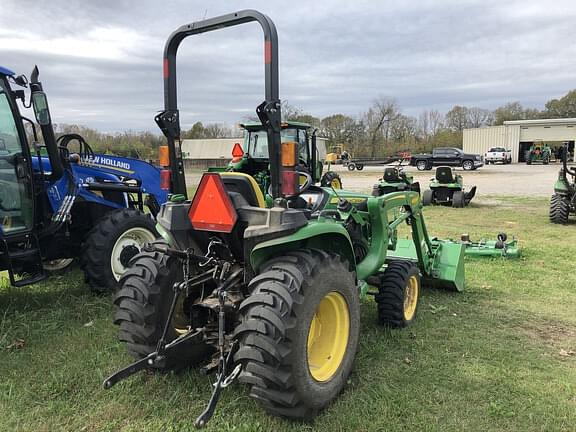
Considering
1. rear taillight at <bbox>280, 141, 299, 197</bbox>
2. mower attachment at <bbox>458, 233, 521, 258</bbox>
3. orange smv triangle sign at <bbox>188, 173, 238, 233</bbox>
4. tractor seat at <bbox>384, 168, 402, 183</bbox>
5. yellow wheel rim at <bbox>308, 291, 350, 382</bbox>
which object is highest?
rear taillight at <bbox>280, 141, 299, 197</bbox>

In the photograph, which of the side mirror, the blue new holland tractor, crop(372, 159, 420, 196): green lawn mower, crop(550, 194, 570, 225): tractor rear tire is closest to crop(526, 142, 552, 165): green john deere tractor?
crop(372, 159, 420, 196): green lawn mower

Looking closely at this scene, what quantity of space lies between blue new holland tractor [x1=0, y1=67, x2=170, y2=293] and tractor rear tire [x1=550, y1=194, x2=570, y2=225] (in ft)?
28.2

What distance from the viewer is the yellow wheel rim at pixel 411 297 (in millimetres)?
4477

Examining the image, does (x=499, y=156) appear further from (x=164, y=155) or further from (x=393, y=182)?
(x=164, y=155)

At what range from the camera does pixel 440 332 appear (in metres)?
4.32

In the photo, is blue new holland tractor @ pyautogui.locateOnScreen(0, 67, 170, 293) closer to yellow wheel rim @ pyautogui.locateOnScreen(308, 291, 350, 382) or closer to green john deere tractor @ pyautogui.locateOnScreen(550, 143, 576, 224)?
Answer: yellow wheel rim @ pyautogui.locateOnScreen(308, 291, 350, 382)

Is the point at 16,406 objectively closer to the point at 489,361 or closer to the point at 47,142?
the point at 47,142

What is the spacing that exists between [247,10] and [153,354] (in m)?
2.16

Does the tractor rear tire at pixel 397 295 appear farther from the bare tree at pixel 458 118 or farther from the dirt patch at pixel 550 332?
the bare tree at pixel 458 118

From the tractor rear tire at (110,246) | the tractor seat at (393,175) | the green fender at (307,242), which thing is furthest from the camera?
the tractor seat at (393,175)

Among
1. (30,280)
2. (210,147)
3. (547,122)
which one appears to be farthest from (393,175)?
(547,122)

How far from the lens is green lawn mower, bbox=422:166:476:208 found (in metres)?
13.4

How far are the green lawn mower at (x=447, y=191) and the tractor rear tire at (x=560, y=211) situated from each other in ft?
10.0

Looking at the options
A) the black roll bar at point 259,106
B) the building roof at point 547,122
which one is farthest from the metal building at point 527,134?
the black roll bar at point 259,106
